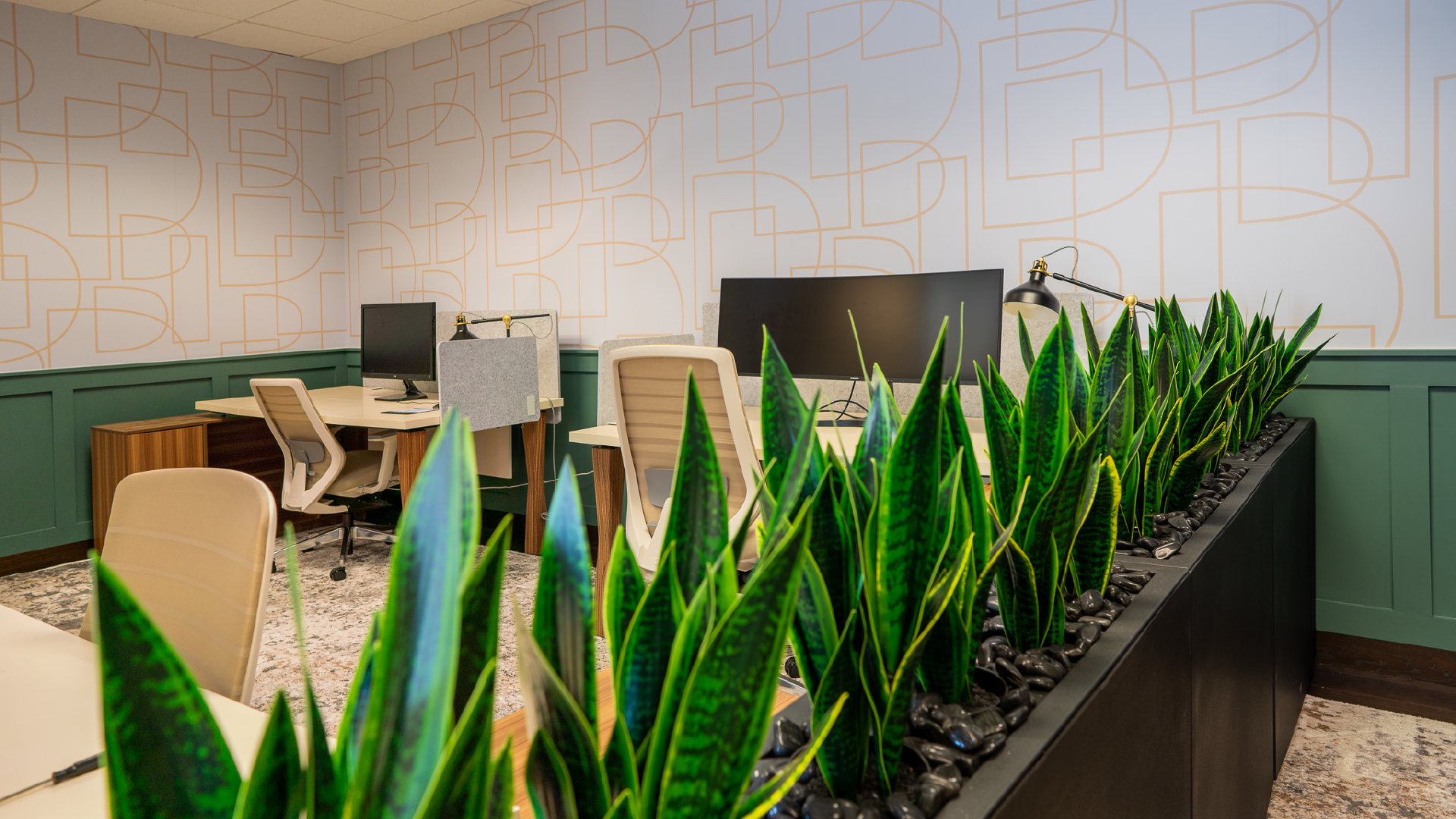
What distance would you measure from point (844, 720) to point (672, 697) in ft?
0.59

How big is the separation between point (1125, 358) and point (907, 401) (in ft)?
6.59

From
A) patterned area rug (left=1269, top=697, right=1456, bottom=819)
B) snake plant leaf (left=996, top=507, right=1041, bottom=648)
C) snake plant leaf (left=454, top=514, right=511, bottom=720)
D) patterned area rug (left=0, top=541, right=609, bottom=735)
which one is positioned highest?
snake plant leaf (left=454, top=514, right=511, bottom=720)

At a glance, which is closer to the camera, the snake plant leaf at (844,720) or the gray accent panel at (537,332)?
the snake plant leaf at (844,720)

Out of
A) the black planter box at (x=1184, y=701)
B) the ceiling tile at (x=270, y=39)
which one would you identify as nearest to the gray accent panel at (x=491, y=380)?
the ceiling tile at (x=270, y=39)

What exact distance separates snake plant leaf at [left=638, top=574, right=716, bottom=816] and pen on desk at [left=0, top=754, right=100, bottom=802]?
596 mm

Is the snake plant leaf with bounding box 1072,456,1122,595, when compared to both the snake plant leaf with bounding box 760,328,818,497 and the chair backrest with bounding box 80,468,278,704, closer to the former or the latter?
the snake plant leaf with bounding box 760,328,818,497

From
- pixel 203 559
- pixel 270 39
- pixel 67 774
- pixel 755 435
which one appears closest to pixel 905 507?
pixel 67 774

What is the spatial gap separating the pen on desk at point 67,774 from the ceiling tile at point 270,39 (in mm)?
4239

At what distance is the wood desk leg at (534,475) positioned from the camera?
3.81 meters

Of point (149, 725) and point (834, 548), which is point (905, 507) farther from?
point (149, 725)

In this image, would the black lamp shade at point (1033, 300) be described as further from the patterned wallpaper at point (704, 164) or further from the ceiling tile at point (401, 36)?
the ceiling tile at point (401, 36)

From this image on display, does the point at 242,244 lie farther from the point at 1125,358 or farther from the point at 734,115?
the point at 1125,358

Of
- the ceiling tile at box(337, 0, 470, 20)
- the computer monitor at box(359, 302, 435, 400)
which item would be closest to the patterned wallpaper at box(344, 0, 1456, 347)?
the ceiling tile at box(337, 0, 470, 20)

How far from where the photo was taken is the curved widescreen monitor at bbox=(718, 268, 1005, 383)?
263 centimetres
